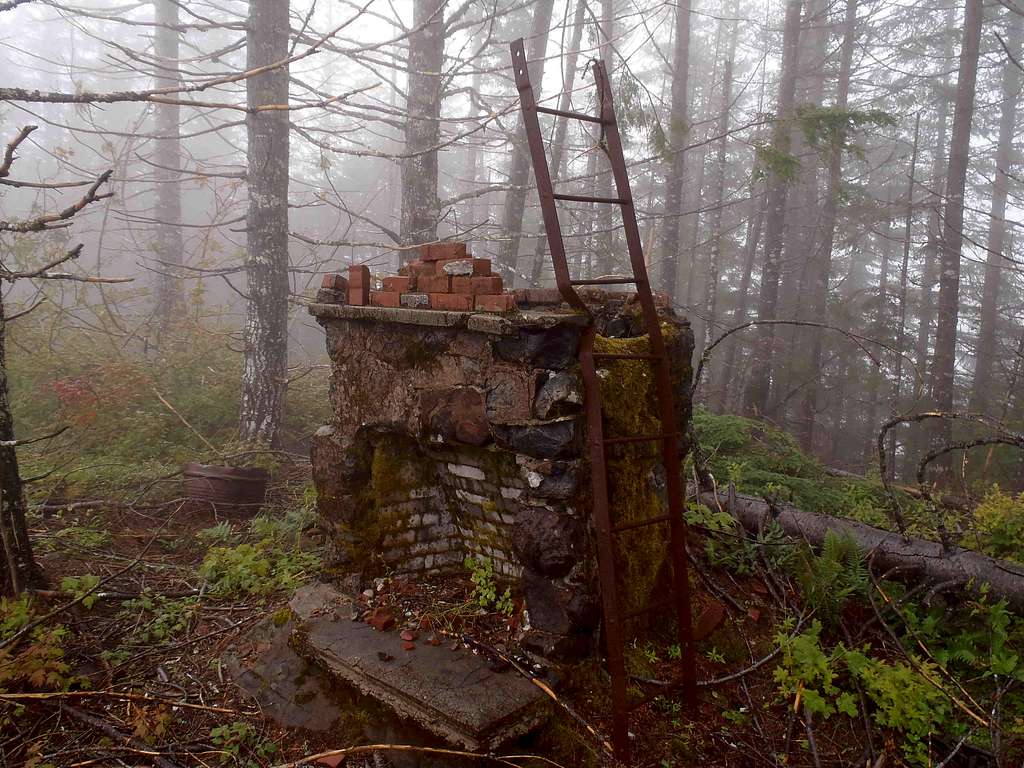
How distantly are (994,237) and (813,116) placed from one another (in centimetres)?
1732

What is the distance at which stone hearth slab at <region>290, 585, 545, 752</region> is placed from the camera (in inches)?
116

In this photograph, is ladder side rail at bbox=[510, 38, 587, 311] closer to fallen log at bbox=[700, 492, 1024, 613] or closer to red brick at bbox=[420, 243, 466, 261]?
red brick at bbox=[420, 243, 466, 261]

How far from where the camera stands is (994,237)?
21328 millimetres

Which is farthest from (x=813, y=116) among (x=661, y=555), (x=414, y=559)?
(x=414, y=559)

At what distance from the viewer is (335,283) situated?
14.4 ft

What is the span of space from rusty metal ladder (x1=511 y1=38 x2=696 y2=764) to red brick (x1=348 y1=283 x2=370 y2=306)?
157 cm

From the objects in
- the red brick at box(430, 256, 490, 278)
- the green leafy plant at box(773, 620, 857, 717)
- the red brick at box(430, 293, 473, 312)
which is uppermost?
the red brick at box(430, 256, 490, 278)

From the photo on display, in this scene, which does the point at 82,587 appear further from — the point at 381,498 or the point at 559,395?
the point at 559,395

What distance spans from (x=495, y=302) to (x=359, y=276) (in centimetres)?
126

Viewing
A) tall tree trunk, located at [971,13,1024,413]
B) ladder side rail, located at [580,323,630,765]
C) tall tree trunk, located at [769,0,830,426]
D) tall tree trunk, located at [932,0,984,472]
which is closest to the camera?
ladder side rail, located at [580,323,630,765]

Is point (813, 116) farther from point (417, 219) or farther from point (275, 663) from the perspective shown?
point (275, 663)

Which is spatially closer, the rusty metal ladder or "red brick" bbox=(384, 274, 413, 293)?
the rusty metal ladder

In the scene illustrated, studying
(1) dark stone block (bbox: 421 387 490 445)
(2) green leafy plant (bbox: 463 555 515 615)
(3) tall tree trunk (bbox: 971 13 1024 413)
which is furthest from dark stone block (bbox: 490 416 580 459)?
(3) tall tree trunk (bbox: 971 13 1024 413)

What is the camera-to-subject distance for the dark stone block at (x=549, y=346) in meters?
3.30
